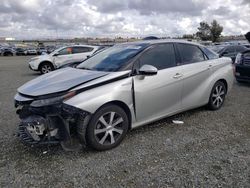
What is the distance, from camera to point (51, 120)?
351 centimetres

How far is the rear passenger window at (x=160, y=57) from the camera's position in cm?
440

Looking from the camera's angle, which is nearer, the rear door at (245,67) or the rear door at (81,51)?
the rear door at (245,67)

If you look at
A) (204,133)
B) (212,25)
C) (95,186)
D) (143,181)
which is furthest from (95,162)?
(212,25)

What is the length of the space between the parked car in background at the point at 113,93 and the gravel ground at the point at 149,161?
266 mm

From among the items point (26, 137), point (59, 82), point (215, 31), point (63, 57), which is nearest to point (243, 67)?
point (59, 82)

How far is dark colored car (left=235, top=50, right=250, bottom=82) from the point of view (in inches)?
318

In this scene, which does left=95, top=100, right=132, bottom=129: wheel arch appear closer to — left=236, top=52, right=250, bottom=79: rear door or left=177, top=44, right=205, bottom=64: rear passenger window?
left=177, top=44, right=205, bottom=64: rear passenger window

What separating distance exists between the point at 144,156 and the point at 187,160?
0.58 m

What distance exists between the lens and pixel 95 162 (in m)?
3.54

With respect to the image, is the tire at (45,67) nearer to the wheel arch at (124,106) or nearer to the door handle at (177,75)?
the door handle at (177,75)

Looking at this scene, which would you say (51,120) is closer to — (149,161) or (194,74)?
(149,161)

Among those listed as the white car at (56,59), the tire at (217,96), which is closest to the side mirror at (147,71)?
the tire at (217,96)

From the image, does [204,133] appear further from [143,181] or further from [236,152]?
[143,181]

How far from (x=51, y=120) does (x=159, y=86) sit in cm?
182
